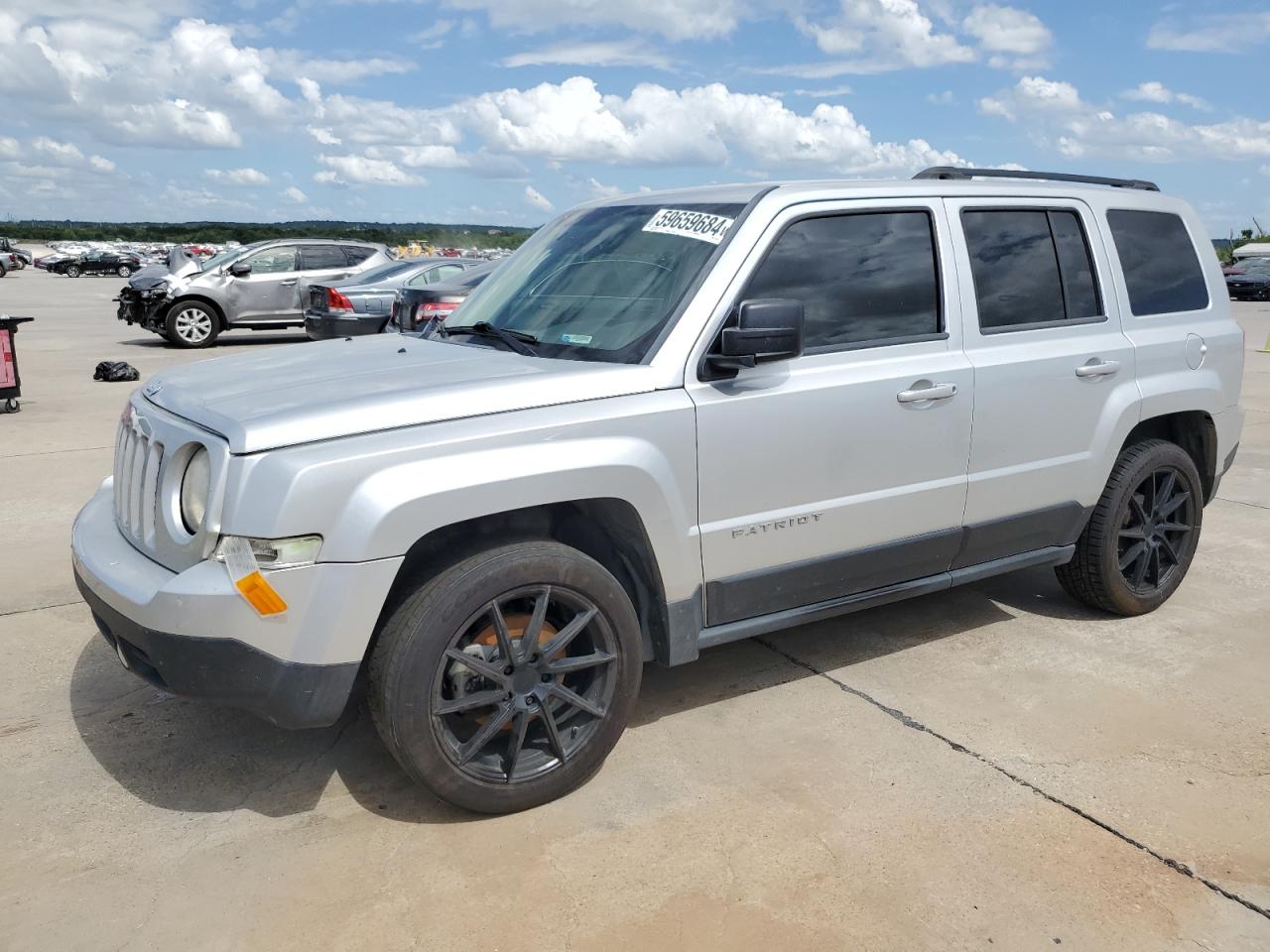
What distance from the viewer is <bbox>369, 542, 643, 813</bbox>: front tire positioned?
9.84 ft

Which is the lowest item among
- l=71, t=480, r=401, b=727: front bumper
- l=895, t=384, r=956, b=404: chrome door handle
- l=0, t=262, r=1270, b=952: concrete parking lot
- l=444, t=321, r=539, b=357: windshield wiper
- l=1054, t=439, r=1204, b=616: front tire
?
l=0, t=262, r=1270, b=952: concrete parking lot

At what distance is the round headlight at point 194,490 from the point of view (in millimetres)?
3014

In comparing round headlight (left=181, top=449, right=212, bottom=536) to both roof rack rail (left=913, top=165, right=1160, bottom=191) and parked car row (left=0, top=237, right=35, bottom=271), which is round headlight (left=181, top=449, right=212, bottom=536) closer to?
roof rack rail (left=913, top=165, right=1160, bottom=191)

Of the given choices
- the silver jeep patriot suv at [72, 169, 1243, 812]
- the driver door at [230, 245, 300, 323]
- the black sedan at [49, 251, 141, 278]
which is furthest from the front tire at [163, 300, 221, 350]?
the black sedan at [49, 251, 141, 278]

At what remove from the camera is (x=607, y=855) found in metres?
3.06

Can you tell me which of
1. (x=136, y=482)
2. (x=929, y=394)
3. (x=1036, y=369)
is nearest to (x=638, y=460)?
(x=929, y=394)

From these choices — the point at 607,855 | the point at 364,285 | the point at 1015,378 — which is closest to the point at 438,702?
the point at 607,855

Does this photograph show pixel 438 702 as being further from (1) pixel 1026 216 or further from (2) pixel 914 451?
(1) pixel 1026 216

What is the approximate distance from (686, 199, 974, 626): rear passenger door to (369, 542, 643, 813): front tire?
46cm

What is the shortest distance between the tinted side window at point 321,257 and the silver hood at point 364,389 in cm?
1434

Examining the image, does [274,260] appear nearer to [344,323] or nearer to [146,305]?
[146,305]

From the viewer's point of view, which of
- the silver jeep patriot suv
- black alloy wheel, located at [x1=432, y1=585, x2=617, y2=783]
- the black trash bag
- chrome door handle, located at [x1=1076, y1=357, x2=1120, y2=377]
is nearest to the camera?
the silver jeep patriot suv

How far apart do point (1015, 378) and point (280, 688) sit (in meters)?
2.89

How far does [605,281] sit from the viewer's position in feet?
12.7
